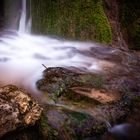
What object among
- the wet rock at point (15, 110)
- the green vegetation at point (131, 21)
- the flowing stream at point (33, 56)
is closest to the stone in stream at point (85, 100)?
the wet rock at point (15, 110)

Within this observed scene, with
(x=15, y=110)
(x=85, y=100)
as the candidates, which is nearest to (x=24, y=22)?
(x=85, y=100)

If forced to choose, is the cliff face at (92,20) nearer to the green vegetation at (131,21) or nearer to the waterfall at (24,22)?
the green vegetation at (131,21)

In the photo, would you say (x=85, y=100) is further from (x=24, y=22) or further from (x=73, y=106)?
(x=24, y=22)

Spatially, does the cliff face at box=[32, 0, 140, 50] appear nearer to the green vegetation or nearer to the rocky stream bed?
the green vegetation

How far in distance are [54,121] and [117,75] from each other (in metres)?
2.33

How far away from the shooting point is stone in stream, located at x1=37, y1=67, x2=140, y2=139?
3695 millimetres

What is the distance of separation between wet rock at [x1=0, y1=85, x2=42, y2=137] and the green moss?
464 centimetres

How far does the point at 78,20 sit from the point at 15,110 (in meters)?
5.16

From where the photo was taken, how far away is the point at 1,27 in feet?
33.9

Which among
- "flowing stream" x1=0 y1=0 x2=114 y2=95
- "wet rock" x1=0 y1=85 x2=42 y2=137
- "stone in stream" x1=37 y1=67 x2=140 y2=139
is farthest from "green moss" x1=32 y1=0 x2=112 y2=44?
"wet rock" x1=0 y1=85 x2=42 y2=137

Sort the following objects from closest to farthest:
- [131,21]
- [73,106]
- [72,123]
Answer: [72,123], [73,106], [131,21]

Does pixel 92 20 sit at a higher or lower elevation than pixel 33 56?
higher

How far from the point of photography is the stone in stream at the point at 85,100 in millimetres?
3695

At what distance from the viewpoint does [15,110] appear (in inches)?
131
